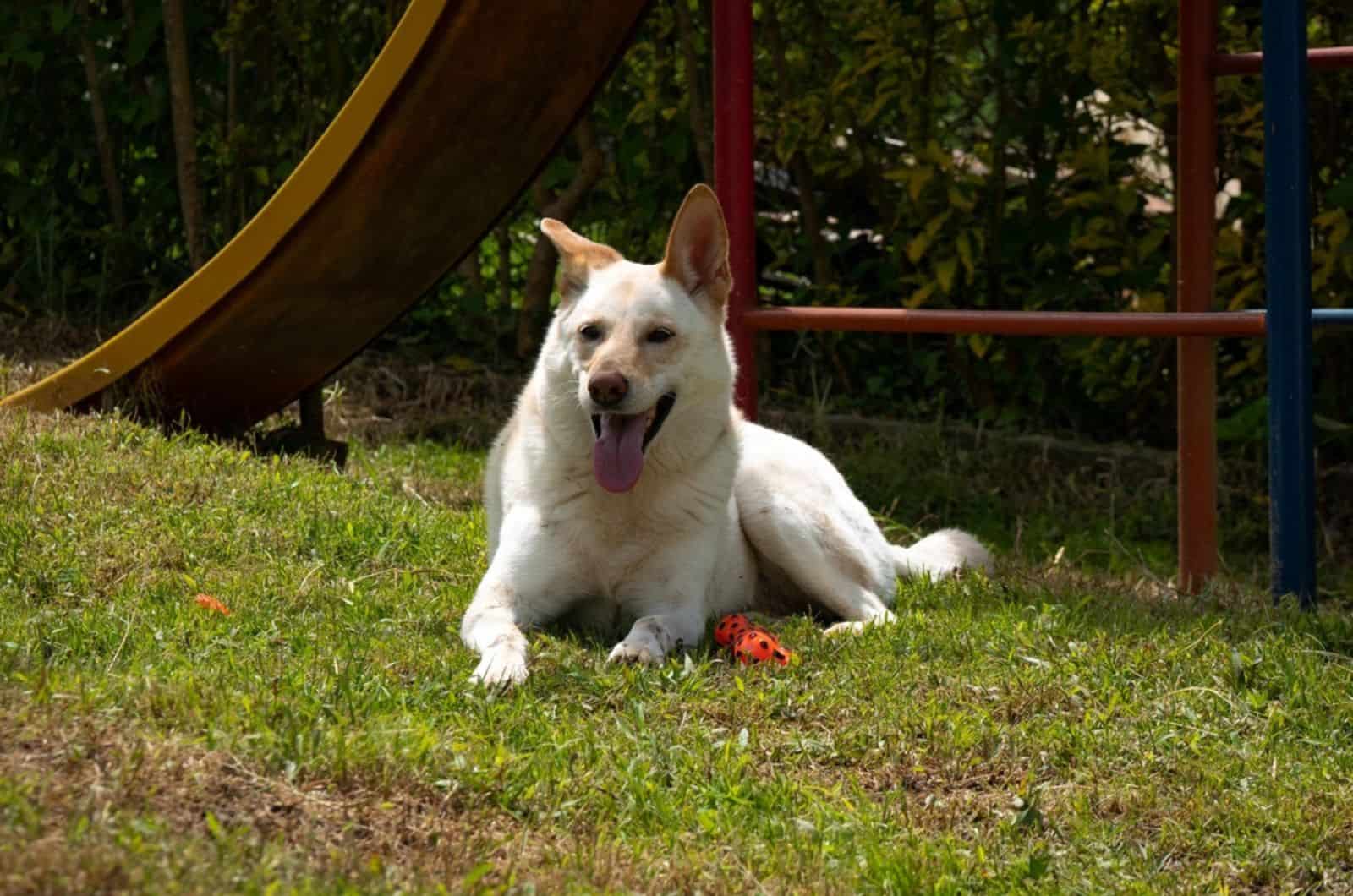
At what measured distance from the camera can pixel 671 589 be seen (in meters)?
4.54

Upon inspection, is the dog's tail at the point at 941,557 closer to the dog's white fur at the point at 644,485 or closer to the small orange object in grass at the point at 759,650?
the dog's white fur at the point at 644,485

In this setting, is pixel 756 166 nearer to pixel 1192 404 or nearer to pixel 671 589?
pixel 1192 404

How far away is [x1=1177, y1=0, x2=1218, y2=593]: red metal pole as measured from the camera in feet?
18.9

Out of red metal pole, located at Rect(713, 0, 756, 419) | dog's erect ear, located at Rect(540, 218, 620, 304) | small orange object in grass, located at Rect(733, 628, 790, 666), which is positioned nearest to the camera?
small orange object in grass, located at Rect(733, 628, 790, 666)

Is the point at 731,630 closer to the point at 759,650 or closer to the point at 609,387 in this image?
the point at 759,650

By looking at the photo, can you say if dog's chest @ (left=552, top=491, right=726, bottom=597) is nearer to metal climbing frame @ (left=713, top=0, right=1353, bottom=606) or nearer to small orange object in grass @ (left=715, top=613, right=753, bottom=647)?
small orange object in grass @ (left=715, top=613, right=753, bottom=647)

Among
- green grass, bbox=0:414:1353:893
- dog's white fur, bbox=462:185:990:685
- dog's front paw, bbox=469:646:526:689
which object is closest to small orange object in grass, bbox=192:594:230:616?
green grass, bbox=0:414:1353:893

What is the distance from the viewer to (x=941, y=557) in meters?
5.49

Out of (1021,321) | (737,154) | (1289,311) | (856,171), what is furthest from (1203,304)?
(856,171)

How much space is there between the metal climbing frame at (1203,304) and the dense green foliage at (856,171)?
1535 millimetres

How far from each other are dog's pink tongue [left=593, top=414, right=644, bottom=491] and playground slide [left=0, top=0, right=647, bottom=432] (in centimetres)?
166

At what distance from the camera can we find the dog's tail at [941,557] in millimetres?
5410

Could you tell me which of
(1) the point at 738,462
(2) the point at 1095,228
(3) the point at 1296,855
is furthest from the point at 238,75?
(3) the point at 1296,855

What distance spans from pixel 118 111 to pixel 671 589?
5.78 meters
